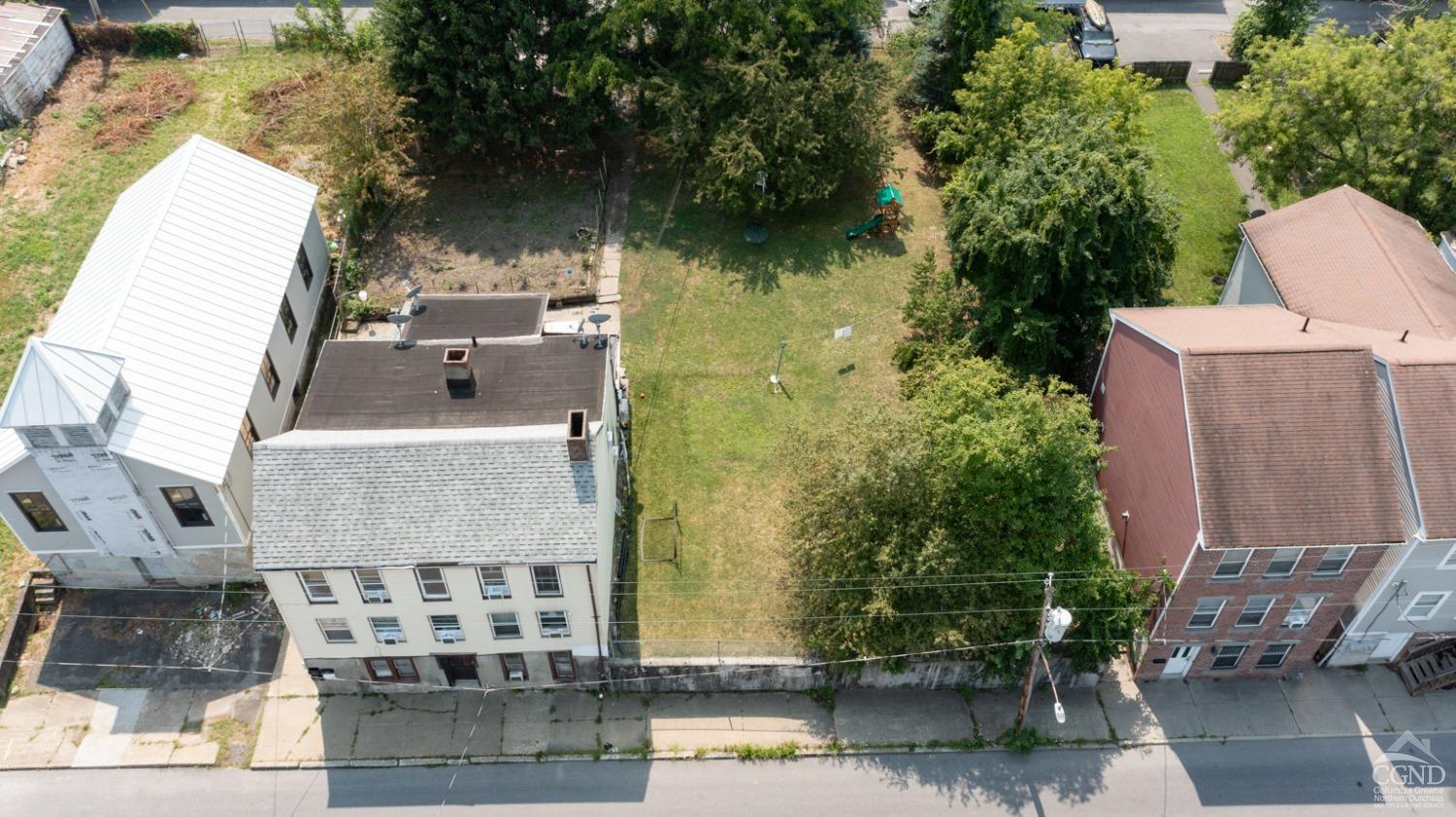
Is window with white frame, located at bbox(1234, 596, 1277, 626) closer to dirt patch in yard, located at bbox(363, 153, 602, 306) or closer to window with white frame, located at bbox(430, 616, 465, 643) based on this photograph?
window with white frame, located at bbox(430, 616, 465, 643)

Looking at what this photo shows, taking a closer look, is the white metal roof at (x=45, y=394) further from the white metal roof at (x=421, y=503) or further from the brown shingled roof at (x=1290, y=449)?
the brown shingled roof at (x=1290, y=449)

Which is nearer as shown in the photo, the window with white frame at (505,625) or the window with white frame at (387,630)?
the window with white frame at (387,630)

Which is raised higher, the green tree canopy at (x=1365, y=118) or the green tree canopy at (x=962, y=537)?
the green tree canopy at (x=1365, y=118)

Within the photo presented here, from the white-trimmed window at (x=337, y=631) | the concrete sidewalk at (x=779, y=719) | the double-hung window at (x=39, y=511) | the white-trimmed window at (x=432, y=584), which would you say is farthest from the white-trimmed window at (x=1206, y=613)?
the double-hung window at (x=39, y=511)

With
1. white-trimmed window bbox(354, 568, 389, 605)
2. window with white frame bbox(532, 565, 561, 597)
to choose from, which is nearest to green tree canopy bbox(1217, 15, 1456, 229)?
window with white frame bbox(532, 565, 561, 597)

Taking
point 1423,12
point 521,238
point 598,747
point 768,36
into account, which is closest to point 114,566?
point 598,747

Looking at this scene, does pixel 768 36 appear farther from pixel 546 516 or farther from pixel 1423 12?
pixel 1423 12

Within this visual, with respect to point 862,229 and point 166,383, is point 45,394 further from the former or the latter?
point 862,229

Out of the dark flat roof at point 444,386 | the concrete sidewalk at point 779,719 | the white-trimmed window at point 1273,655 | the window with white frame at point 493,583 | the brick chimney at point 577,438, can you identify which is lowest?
the concrete sidewalk at point 779,719
